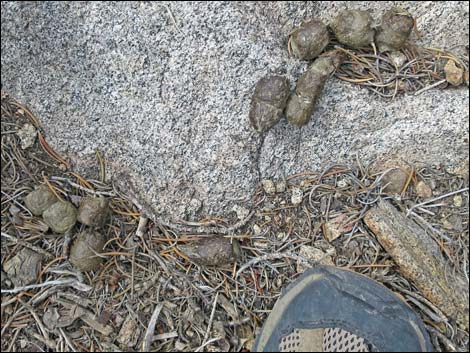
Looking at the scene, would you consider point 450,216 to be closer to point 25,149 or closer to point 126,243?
point 126,243

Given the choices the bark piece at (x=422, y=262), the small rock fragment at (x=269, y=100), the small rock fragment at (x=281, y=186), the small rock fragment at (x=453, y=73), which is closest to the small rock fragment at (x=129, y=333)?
the small rock fragment at (x=281, y=186)

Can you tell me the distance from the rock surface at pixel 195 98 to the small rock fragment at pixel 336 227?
0.25 metres

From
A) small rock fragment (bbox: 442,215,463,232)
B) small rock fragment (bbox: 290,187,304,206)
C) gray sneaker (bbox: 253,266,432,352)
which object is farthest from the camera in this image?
small rock fragment (bbox: 290,187,304,206)

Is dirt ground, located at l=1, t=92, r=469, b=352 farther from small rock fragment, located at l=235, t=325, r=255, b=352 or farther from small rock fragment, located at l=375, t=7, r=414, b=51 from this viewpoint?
small rock fragment, located at l=375, t=7, r=414, b=51

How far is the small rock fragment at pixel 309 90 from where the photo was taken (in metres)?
2.17

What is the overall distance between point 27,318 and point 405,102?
6.16 feet

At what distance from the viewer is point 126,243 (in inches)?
91.1

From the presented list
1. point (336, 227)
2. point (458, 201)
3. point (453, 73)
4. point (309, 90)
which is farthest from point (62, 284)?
point (453, 73)

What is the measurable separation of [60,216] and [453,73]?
70.1 inches

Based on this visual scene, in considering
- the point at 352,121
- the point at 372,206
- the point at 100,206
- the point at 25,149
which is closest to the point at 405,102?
the point at 352,121

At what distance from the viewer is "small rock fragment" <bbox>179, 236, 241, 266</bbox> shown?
7.27ft

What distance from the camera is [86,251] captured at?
221 cm

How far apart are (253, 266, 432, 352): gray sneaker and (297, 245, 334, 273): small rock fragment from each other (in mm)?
44

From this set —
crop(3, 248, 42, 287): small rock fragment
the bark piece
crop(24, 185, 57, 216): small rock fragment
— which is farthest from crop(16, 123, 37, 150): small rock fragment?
the bark piece
